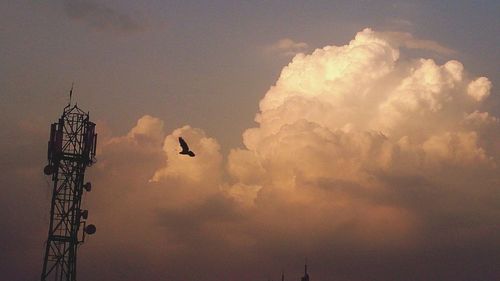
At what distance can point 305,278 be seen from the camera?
107 m

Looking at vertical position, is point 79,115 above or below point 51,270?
above

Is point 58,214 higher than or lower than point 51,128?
lower

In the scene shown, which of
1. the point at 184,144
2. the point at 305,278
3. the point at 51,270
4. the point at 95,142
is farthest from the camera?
the point at 305,278

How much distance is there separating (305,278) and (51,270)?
41041mm

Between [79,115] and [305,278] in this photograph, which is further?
[305,278]

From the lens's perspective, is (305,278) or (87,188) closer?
(87,188)

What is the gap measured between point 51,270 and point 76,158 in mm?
11983

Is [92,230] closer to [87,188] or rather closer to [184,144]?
[87,188]

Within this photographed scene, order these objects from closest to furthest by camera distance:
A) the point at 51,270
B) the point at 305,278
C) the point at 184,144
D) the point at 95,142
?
the point at 184,144
the point at 51,270
the point at 95,142
the point at 305,278

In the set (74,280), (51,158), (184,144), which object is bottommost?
(74,280)

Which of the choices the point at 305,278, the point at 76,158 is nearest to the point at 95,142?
the point at 76,158

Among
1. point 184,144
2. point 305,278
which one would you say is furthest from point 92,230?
point 305,278

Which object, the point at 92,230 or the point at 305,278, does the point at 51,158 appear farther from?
the point at 305,278

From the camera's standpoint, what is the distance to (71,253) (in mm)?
78812
